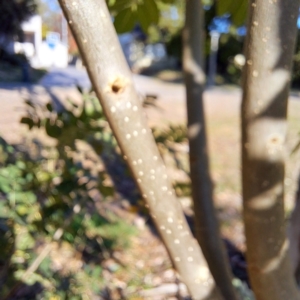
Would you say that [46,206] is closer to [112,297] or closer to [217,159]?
[112,297]

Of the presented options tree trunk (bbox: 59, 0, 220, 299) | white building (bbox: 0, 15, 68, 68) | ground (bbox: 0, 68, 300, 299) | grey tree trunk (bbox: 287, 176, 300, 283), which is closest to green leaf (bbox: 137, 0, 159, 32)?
ground (bbox: 0, 68, 300, 299)

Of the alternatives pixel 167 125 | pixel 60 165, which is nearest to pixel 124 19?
pixel 60 165

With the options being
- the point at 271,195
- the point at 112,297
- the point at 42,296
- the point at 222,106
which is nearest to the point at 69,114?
the point at 42,296

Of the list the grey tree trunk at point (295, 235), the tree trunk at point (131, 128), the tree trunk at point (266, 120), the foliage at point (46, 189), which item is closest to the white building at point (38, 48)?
the foliage at point (46, 189)

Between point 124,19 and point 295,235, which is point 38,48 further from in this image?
point 295,235

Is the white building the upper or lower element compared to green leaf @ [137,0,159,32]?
lower

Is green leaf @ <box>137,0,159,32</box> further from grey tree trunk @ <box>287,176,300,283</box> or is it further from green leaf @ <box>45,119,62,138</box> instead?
grey tree trunk @ <box>287,176,300,283</box>
